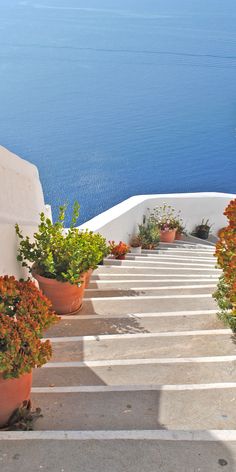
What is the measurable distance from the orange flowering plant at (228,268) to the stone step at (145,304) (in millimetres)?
417

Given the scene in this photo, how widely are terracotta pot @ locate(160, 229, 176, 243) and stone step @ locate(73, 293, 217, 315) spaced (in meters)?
4.95

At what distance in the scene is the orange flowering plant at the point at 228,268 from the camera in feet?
10.8

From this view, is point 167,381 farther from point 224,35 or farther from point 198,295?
point 224,35

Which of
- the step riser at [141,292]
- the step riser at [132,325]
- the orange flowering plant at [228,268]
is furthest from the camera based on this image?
the step riser at [141,292]

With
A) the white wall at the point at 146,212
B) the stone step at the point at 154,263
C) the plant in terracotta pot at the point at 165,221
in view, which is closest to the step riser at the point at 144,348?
the stone step at the point at 154,263

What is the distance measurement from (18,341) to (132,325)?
5.27 ft

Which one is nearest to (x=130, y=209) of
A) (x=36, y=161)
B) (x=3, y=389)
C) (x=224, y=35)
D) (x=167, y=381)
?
(x=167, y=381)

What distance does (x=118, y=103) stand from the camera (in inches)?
939

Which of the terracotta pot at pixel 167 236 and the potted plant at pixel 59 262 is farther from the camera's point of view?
the terracotta pot at pixel 167 236

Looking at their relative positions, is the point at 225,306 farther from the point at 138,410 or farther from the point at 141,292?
the point at 138,410

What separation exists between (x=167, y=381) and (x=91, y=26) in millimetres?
40874

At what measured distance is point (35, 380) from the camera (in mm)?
2635

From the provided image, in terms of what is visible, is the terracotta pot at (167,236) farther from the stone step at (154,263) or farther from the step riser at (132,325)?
the step riser at (132,325)

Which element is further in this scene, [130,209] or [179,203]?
[179,203]
